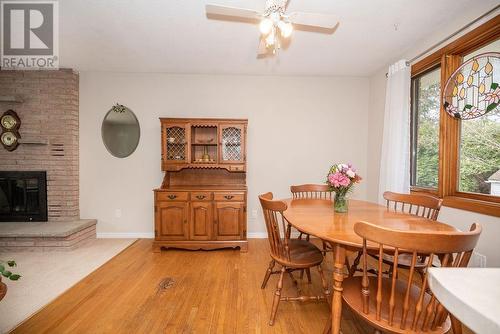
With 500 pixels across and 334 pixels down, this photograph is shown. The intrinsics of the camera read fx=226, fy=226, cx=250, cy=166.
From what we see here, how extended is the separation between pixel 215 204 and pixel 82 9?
2.35 metres

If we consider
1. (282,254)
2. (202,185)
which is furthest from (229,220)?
(282,254)

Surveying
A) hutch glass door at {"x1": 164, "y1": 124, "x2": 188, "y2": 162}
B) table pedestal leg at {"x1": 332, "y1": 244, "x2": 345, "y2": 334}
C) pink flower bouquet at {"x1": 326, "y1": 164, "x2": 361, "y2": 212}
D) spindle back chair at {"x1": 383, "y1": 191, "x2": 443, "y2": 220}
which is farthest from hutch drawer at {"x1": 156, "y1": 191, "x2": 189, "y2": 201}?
spindle back chair at {"x1": 383, "y1": 191, "x2": 443, "y2": 220}

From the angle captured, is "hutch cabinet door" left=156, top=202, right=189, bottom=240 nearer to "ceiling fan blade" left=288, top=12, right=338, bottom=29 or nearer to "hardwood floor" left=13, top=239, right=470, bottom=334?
"hardwood floor" left=13, top=239, right=470, bottom=334

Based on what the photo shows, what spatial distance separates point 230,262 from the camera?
2.67 m

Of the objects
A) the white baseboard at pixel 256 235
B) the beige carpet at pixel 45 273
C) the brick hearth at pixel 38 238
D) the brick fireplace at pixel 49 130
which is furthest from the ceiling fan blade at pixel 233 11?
the brick hearth at pixel 38 238

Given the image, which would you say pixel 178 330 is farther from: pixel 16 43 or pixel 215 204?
pixel 16 43

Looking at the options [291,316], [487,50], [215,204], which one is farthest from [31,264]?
[487,50]

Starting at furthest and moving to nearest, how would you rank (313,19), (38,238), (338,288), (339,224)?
(38,238)
(313,19)
(339,224)
(338,288)

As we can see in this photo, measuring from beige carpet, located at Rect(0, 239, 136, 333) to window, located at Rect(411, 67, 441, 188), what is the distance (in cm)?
387

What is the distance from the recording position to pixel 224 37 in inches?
95.9

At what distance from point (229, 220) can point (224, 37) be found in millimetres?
2161

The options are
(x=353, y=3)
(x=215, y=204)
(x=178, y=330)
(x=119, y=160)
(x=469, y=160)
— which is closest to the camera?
(x=178, y=330)

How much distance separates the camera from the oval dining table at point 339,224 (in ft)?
3.95

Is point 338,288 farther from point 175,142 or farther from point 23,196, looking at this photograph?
point 23,196
